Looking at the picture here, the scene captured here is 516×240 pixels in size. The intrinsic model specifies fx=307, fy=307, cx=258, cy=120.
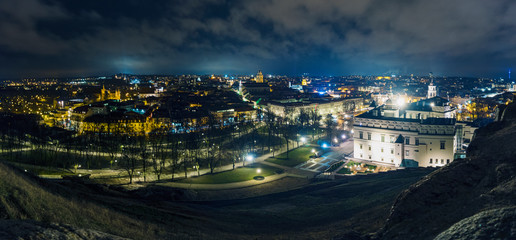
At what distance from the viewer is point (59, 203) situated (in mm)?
18953

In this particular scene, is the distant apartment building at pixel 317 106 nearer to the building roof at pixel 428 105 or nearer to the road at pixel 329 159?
the road at pixel 329 159

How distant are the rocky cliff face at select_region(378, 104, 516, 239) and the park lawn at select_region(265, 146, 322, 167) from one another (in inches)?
1438

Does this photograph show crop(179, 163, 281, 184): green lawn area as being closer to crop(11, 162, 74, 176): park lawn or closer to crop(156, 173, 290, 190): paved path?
crop(156, 173, 290, 190): paved path

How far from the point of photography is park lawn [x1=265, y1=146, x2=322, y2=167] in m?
55.7

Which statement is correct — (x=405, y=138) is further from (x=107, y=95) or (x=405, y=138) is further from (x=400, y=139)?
(x=107, y=95)

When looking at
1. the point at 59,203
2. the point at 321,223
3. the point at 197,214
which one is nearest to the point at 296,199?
the point at 321,223

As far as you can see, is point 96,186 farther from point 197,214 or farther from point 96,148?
point 96,148

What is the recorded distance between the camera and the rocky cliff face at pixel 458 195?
13.4 metres

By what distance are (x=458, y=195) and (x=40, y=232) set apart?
1906cm

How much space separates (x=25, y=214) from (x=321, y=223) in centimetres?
1913

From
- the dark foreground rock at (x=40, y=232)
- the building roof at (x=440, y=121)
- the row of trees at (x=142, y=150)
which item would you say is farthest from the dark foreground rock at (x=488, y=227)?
the building roof at (x=440, y=121)

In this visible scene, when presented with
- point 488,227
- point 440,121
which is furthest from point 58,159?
point 440,121

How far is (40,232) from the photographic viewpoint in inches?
439

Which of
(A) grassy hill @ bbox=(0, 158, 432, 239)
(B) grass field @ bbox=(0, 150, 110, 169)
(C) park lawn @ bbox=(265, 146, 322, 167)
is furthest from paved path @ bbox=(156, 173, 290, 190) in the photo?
(B) grass field @ bbox=(0, 150, 110, 169)
